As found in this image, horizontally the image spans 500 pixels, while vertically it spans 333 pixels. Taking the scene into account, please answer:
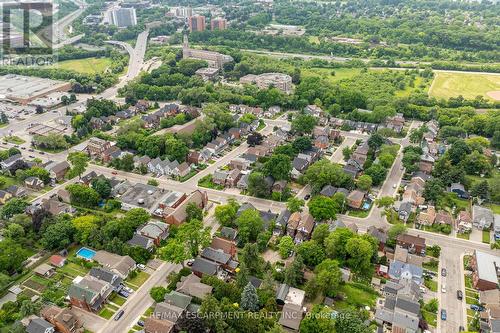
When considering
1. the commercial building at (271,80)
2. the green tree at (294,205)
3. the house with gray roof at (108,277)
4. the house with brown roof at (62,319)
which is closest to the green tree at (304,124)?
the green tree at (294,205)

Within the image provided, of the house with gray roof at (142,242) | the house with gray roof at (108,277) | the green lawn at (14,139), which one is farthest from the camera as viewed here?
the green lawn at (14,139)

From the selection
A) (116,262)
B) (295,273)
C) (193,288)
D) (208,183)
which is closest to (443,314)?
(295,273)

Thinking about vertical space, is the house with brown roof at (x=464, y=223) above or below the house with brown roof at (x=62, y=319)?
above

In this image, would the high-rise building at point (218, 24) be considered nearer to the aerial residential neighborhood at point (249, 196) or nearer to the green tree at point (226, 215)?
the aerial residential neighborhood at point (249, 196)

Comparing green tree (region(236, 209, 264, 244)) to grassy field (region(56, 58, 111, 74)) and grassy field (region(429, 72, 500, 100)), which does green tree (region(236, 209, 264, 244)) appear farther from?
grassy field (region(56, 58, 111, 74))

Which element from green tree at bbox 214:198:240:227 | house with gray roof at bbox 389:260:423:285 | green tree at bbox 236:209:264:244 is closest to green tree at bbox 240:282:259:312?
green tree at bbox 236:209:264:244

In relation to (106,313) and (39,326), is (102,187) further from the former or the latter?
(39,326)

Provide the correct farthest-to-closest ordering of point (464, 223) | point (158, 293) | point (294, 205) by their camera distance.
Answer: point (294, 205), point (464, 223), point (158, 293)
